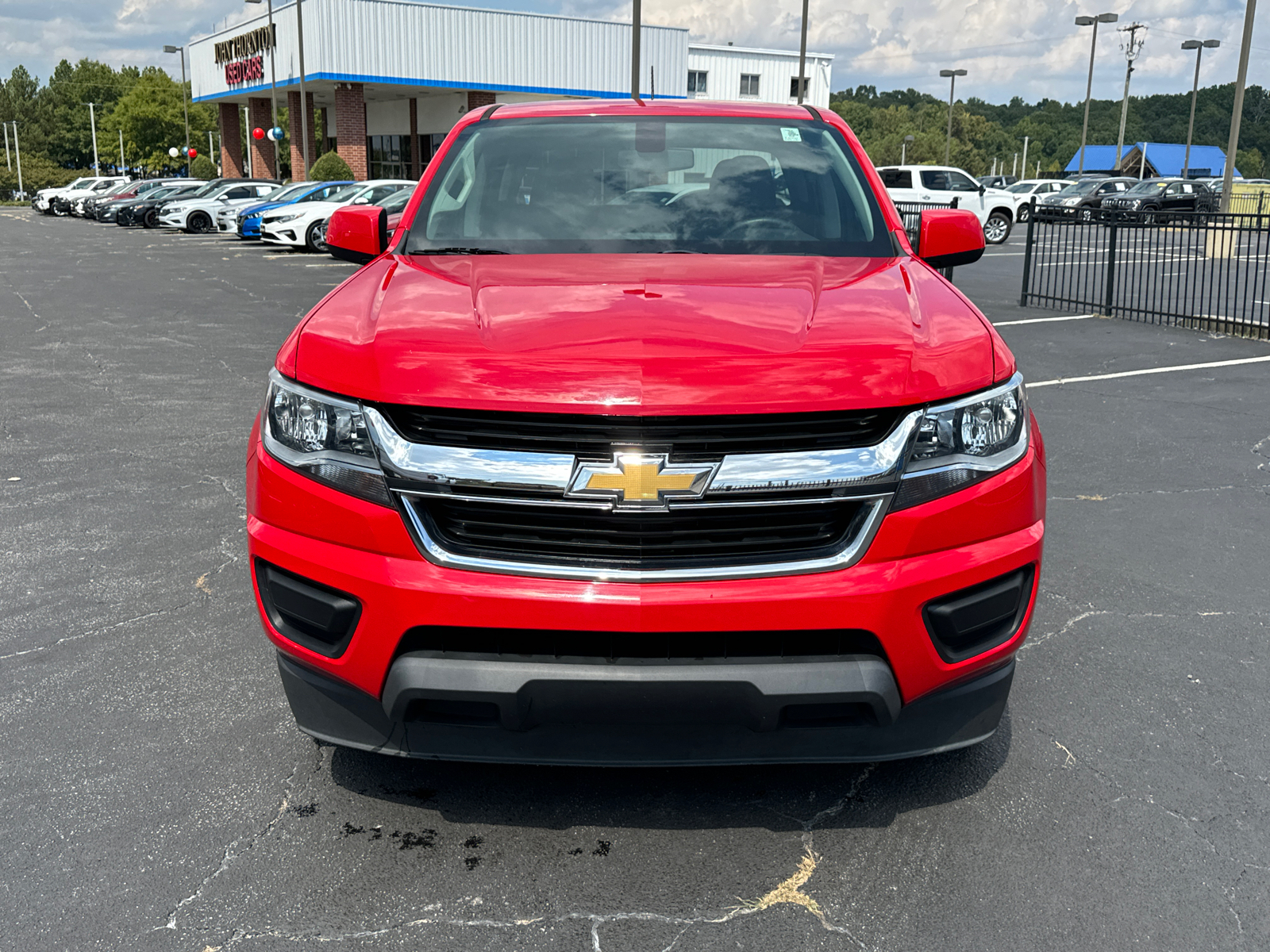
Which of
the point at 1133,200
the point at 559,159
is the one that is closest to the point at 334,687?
the point at 559,159

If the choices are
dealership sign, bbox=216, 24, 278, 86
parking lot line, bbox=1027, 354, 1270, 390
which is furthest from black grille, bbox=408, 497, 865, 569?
dealership sign, bbox=216, 24, 278, 86

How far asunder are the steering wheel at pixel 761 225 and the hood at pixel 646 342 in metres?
0.59

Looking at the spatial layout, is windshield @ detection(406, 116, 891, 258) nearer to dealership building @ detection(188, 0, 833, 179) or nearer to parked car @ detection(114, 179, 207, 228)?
dealership building @ detection(188, 0, 833, 179)

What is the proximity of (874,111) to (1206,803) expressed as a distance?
152 meters

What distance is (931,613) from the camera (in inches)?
99.3

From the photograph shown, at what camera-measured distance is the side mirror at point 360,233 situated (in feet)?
13.2

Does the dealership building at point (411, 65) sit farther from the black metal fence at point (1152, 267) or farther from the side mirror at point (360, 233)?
the side mirror at point (360, 233)

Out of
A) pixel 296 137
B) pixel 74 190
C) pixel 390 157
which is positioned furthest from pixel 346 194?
pixel 74 190

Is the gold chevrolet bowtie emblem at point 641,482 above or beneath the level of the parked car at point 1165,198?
beneath

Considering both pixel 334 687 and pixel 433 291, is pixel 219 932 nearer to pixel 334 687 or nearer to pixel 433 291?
pixel 334 687

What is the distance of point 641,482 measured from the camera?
94.9 inches

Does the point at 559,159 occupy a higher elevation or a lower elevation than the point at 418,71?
lower

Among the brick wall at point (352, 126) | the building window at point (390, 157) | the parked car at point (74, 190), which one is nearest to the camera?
the brick wall at point (352, 126)

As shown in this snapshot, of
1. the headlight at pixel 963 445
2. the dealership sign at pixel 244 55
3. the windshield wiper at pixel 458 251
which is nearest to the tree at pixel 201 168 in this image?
the dealership sign at pixel 244 55
